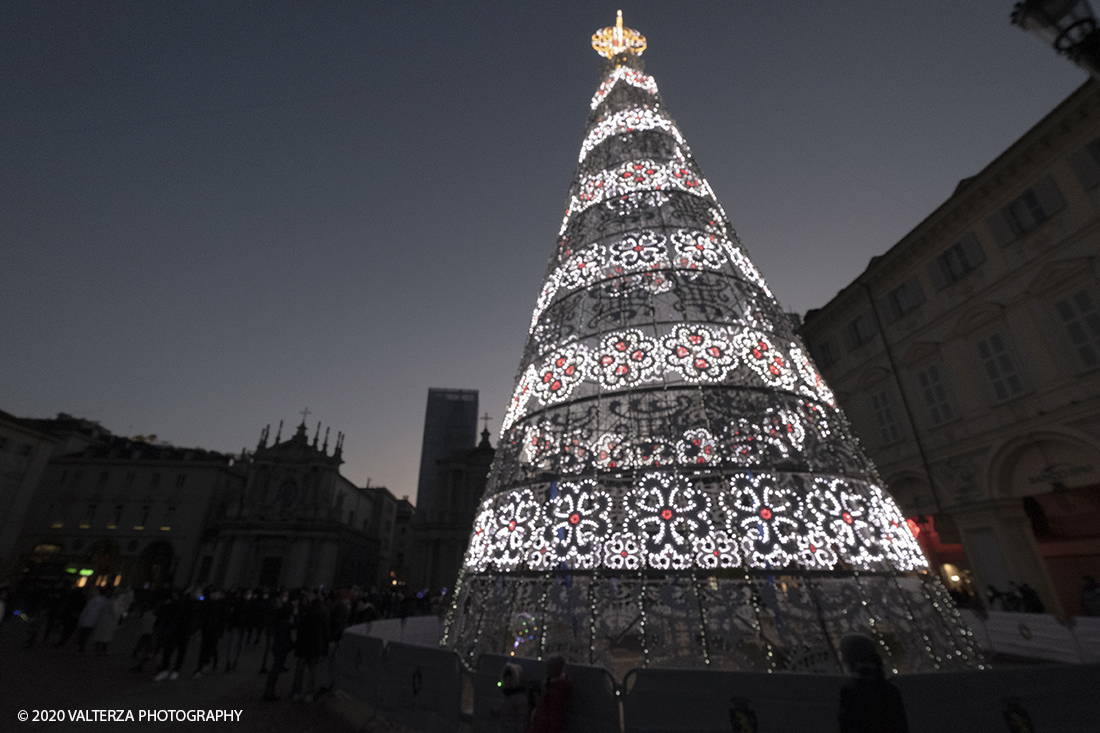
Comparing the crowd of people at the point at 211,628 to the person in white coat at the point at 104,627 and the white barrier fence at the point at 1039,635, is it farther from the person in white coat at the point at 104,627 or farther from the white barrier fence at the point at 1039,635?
the white barrier fence at the point at 1039,635

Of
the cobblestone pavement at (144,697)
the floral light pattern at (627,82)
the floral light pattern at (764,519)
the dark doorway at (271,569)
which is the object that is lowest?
the cobblestone pavement at (144,697)

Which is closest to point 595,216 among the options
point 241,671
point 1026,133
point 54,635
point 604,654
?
point 604,654

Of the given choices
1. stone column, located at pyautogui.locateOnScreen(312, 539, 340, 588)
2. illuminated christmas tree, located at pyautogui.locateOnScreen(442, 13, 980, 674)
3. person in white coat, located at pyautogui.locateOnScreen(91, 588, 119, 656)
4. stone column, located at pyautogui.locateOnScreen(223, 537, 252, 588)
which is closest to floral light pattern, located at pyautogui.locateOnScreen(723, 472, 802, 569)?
illuminated christmas tree, located at pyautogui.locateOnScreen(442, 13, 980, 674)

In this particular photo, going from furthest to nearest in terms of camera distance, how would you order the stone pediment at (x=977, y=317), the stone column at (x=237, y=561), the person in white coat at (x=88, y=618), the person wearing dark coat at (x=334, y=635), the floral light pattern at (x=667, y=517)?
the stone column at (x=237, y=561)
the stone pediment at (x=977, y=317)
the person in white coat at (x=88, y=618)
the person wearing dark coat at (x=334, y=635)
the floral light pattern at (x=667, y=517)

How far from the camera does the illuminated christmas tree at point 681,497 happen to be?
3.75 metres

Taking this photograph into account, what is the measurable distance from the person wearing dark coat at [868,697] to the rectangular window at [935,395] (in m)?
15.2

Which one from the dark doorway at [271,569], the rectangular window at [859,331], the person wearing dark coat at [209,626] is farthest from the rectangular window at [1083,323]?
the dark doorway at [271,569]

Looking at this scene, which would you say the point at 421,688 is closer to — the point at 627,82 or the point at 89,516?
the point at 627,82

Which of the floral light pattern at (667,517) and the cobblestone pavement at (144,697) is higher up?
the floral light pattern at (667,517)

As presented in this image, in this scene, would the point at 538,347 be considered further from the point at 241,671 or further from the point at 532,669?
the point at 241,671

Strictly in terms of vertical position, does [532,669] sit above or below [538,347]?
below

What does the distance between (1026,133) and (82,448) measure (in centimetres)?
6191

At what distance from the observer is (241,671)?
8.85 metres

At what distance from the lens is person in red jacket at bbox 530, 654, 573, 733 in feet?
10.5
